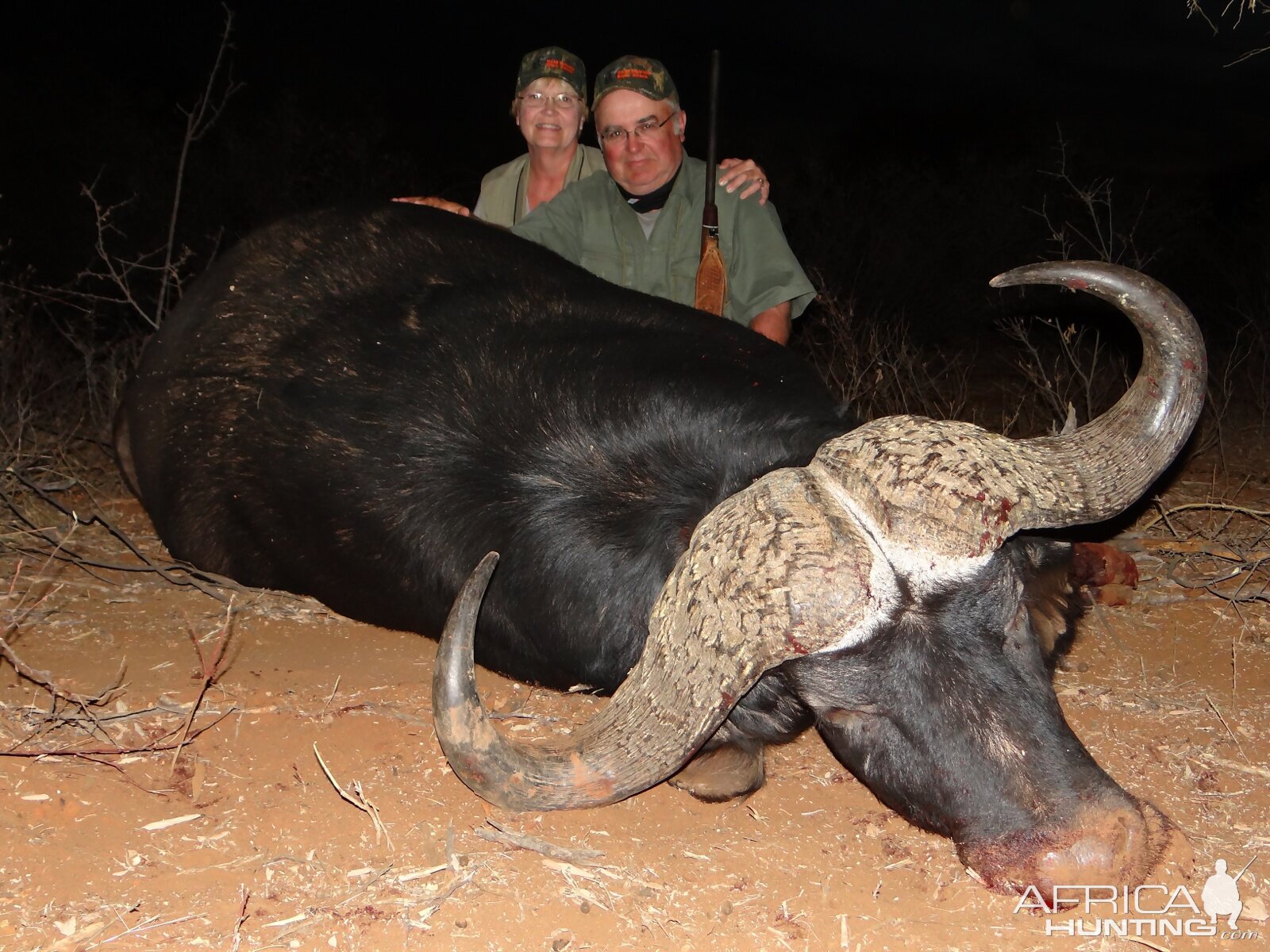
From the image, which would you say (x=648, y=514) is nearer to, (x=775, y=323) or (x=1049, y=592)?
(x=1049, y=592)

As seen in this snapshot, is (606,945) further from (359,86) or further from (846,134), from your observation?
(846,134)

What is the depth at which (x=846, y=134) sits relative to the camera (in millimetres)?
26109

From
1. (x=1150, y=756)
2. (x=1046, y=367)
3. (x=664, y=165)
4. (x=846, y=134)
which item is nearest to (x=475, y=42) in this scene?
(x=846, y=134)

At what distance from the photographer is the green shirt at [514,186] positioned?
5.82 metres

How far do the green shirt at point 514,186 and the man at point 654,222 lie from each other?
571 mm

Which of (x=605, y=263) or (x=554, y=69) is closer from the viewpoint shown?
(x=605, y=263)

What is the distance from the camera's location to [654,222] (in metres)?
5.34

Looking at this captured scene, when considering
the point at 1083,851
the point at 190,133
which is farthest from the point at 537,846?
the point at 190,133

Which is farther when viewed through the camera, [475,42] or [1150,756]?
[475,42]

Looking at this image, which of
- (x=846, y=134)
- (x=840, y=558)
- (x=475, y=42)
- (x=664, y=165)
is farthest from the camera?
(x=475, y=42)

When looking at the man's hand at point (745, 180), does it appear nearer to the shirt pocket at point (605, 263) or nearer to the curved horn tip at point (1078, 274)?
the shirt pocket at point (605, 263)

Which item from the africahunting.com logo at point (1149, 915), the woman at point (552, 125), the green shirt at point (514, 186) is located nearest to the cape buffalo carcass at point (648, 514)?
the africahunting.com logo at point (1149, 915)

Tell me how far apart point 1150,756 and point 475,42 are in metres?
39.7

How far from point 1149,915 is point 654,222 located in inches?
145
